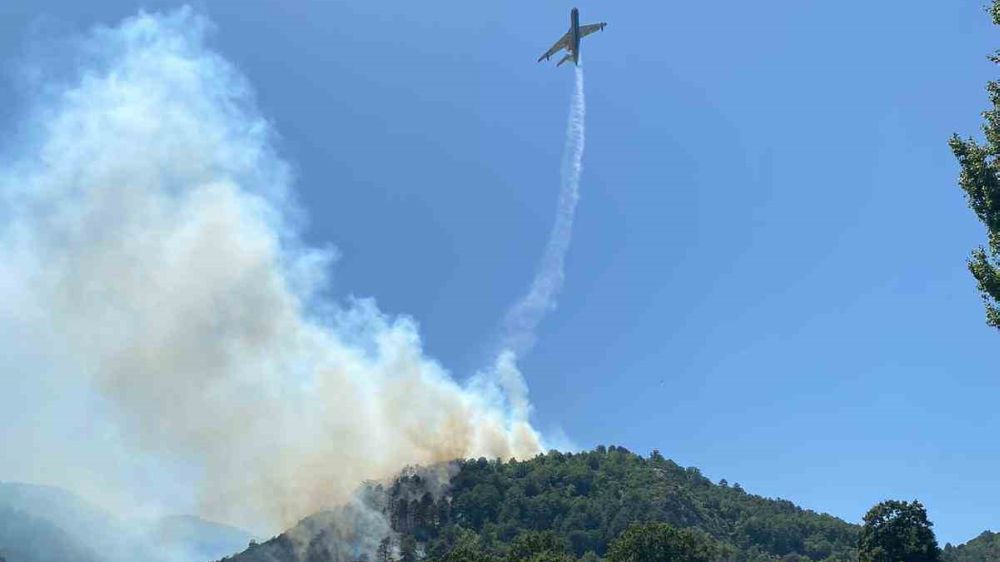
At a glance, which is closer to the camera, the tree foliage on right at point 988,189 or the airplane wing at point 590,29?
the tree foliage on right at point 988,189

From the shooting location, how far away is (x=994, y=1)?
2477 inches

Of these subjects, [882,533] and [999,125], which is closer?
[999,125]

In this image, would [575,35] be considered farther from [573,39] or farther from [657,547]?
[657,547]

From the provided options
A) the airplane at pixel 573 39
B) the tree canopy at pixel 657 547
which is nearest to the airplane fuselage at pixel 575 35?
the airplane at pixel 573 39

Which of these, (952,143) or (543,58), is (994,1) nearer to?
(952,143)

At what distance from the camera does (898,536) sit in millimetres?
134000

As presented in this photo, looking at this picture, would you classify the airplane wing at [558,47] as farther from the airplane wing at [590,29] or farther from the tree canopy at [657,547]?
the tree canopy at [657,547]

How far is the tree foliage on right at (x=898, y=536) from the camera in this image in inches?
5207

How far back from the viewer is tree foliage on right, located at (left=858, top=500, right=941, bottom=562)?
132 m

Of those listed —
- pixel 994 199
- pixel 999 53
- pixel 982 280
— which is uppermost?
pixel 999 53

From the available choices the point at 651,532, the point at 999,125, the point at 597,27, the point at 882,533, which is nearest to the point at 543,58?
the point at 597,27

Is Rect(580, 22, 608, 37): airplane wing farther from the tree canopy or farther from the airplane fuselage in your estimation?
the tree canopy

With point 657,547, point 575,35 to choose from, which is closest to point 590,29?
point 575,35

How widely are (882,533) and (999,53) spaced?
91156 millimetres
